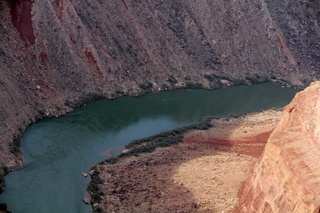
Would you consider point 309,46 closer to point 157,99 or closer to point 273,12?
point 273,12

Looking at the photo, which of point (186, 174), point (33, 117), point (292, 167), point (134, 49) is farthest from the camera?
point (134, 49)

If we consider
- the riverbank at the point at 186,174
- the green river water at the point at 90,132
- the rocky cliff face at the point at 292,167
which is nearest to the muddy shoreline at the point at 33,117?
the green river water at the point at 90,132

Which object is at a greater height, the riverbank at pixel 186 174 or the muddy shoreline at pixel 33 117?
the muddy shoreline at pixel 33 117

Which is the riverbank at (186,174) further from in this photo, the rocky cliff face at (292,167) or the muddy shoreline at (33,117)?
the muddy shoreline at (33,117)

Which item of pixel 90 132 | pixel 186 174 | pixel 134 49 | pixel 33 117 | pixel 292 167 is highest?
pixel 292 167

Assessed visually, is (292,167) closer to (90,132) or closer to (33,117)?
(90,132)

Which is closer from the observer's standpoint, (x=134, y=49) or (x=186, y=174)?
(x=186, y=174)

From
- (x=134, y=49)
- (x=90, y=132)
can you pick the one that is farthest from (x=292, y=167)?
(x=134, y=49)

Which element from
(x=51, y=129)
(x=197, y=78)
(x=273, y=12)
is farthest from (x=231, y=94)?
(x=51, y=129)
